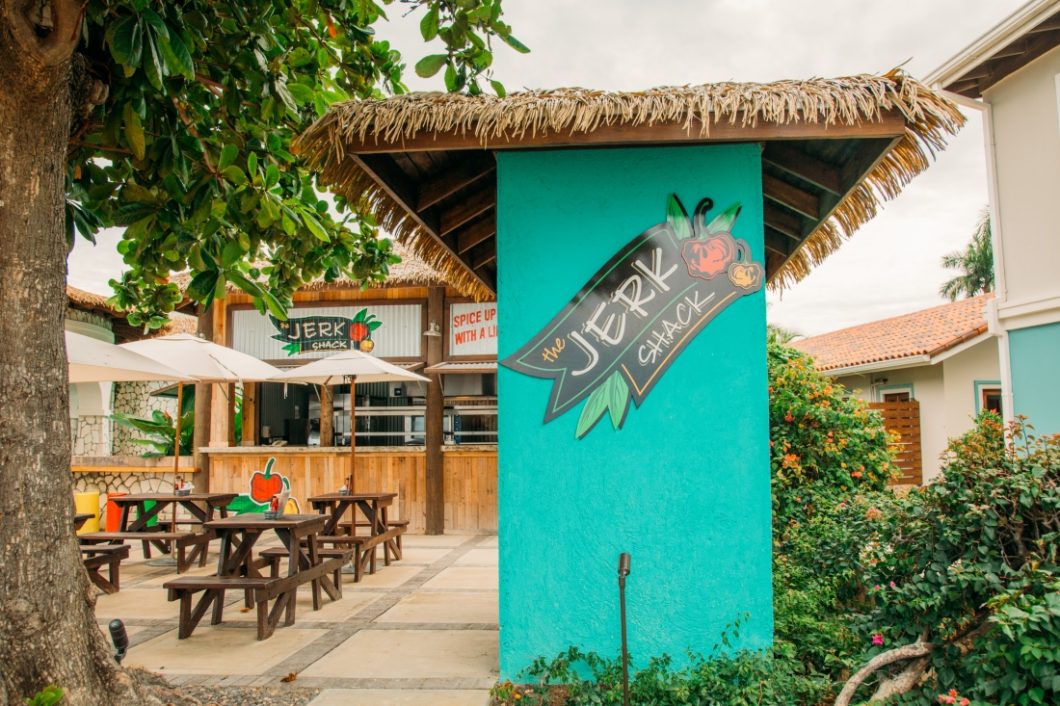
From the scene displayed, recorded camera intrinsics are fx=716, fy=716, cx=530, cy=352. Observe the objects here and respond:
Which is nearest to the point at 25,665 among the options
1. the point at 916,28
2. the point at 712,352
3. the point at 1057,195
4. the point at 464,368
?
the point at 712,352

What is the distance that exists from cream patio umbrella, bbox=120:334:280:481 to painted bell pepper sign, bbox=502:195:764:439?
15.9 ft

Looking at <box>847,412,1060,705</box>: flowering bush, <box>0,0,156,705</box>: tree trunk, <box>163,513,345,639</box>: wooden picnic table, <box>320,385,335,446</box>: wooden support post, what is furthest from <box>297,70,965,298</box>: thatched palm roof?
<box>320,385,335,446</box>: wooden support post

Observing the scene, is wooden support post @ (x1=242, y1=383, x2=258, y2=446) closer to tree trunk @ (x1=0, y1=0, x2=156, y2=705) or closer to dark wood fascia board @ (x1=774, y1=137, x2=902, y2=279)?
tree trunk @ (x1=0, y1=0, x2=156, y2=705)

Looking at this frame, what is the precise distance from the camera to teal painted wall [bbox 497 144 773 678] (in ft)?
12.5

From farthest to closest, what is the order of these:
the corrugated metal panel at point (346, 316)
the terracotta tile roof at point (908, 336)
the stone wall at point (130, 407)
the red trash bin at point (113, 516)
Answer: the terracotta tile roof at point (908, 336), the stone wall at point (130, 407), the corrugated metal panel at point (346, 316), the red trash bin at point (113, 516)

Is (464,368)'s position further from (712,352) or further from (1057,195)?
(1057,195)

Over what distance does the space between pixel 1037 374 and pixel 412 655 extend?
8745 millimetres

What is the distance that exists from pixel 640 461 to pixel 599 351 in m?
0.64

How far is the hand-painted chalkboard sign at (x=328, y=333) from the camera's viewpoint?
A: 34.8 ft

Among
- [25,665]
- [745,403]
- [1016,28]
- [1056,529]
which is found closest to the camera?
[25,665]

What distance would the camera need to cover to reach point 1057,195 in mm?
8922

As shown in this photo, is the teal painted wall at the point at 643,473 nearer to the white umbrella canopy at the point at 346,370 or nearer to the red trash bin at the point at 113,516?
the white umbrella canopy at the point at 346,370

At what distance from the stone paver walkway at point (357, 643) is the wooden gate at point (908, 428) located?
39.0 ft

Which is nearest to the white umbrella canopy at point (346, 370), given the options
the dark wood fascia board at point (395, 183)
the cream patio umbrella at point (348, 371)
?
the cream patio umbrella at point (348, 371)
